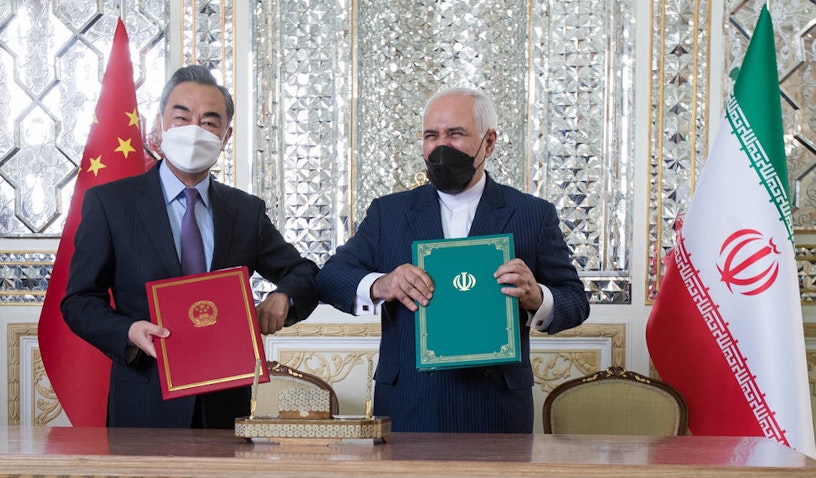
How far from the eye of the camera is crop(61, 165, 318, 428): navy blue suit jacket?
8.44ft

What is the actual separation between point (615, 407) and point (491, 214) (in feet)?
4.16

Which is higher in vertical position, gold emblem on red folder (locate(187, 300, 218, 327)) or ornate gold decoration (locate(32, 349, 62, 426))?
gold emblem on red folder (locate(187, 300, 218, 327))

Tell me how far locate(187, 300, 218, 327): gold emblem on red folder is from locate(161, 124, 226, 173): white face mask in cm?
51

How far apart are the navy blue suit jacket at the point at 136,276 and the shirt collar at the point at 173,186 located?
0.8 inches

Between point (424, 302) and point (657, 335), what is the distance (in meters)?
1.88

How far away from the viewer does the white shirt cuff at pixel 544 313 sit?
105 inches

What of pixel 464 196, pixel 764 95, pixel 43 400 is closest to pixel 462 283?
pixel 464 196

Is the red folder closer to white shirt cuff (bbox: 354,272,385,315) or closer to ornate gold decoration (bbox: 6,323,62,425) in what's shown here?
white shirt cuff (bbox: 354,272,385,315)

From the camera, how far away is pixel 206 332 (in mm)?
2387

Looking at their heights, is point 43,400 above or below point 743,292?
below

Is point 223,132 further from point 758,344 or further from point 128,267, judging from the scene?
point 758,344

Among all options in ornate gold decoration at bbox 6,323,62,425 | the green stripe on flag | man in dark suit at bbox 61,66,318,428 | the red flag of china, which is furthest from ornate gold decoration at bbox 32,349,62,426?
the green stripe on flag

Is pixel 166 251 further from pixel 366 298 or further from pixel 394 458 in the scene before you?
pixel 394 458

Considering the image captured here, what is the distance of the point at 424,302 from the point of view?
2.48 meters
